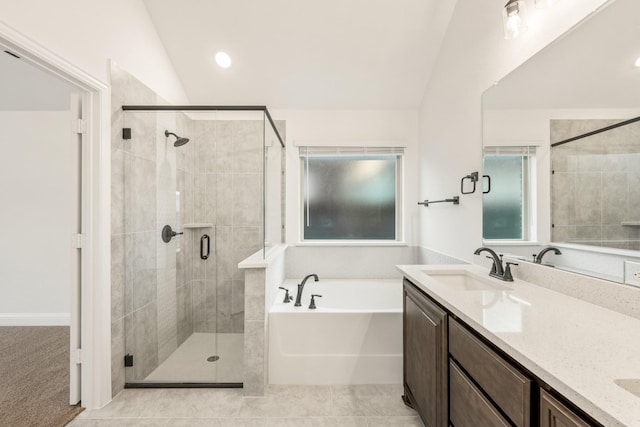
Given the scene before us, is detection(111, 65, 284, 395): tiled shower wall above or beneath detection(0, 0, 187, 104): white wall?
beneath

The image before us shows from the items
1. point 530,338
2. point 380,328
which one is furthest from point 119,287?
point 530,338

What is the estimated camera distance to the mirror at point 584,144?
1034mm

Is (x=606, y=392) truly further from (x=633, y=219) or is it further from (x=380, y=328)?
(x=380, y=328)

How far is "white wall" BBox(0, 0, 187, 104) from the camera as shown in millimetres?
1409

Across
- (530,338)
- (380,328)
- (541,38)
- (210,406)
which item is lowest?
(210,406)

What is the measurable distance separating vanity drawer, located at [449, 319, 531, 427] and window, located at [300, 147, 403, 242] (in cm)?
211

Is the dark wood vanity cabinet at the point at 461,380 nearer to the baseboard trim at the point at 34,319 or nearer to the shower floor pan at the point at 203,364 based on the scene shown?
the shower floor pan at the point at 203,364

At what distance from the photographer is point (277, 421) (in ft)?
5.56

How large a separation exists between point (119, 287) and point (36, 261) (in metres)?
1.96

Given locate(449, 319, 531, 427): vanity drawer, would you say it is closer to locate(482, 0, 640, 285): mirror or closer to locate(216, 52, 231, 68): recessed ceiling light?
locate(482, 0, 640, 285): mirror

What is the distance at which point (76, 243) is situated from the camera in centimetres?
177

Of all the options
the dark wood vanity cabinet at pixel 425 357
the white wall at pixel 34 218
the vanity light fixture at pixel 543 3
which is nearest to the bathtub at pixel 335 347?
the dark wood vanity cabinet at pixel 425 357

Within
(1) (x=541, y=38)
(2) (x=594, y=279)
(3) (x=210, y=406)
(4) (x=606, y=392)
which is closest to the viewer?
(4) (x=606, y=392)

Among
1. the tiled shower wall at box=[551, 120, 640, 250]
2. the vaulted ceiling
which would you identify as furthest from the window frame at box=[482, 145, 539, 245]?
the vaulted ceiling
